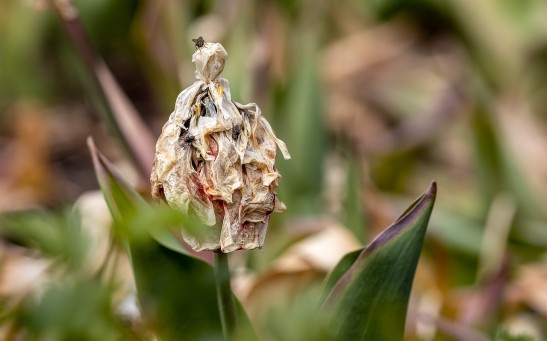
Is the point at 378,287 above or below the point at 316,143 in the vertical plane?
below

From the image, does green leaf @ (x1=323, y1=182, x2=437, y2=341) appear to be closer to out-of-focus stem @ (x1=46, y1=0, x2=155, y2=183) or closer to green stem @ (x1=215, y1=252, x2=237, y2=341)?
green stem @ (x1=215, y1=252, x2=237, y2=341)

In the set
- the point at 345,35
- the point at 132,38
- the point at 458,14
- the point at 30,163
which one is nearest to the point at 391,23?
the point at 345,35

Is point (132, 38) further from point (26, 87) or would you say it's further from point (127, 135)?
point (127, 135)

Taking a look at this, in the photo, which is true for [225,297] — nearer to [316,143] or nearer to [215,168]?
[215,168]

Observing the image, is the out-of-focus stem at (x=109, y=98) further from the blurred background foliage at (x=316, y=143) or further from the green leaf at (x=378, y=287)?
the green leaf at (x=378, y=287)

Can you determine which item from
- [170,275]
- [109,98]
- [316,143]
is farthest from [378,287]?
[316,143]

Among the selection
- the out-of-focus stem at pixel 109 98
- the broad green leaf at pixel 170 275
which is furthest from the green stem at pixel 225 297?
the out-of-focus stem at pixel 109 98
